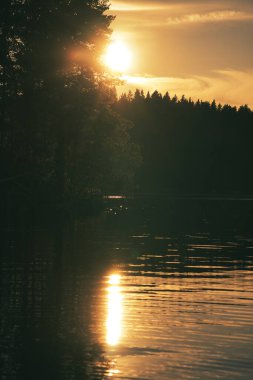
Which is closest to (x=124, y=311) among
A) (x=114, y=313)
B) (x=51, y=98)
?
(x=114, y=313)

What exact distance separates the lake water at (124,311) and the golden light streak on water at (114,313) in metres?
0.02

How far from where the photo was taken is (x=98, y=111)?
252ft

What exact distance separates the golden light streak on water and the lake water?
22mm

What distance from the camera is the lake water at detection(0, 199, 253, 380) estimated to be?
593 inches

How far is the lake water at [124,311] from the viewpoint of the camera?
49.4ft

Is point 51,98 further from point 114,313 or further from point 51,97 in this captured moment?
point 114,313

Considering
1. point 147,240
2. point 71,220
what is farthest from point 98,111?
point 147,240

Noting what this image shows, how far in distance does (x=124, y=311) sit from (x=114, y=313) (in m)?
0.41

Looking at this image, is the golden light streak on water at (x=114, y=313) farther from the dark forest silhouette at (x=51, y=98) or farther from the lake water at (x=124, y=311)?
the dark forest silhouette at (x=51, y=98)

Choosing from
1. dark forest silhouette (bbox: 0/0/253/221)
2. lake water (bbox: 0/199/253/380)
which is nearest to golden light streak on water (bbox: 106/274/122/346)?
lake water (bbox: 0/199/253/380)

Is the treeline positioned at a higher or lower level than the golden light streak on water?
higher

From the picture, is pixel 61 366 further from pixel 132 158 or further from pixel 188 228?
pixel 132 158

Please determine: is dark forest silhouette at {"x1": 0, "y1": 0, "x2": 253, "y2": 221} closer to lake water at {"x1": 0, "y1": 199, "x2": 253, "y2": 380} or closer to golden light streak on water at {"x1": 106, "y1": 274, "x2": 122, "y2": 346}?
lake water at {"x1": 0, "y1": 199, "x2": 253, "y2": 380}

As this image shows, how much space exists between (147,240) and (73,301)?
25346 mm
